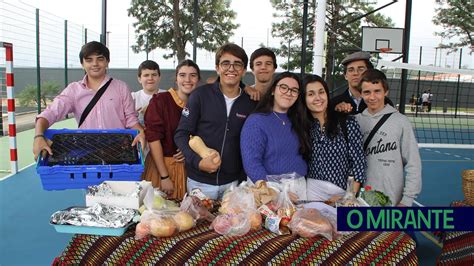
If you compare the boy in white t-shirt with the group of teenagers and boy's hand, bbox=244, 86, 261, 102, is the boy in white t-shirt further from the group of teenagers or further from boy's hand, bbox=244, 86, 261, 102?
boy's hand, bbox=244, 86, 261, 102

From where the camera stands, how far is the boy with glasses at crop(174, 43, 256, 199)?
2.69 m

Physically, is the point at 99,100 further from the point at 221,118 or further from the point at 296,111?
the point at 296,111

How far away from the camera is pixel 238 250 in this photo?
1.88 meters

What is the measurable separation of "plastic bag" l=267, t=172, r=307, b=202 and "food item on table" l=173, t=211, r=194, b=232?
0.47m

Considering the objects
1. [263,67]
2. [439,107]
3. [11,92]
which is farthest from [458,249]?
[439,107]

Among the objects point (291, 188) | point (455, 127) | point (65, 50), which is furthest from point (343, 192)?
point (455, 127)

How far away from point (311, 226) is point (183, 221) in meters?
0.58

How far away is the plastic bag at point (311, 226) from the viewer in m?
1.92

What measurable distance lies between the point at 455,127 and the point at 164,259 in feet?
58.5

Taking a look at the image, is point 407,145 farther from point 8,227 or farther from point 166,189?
point 8,227

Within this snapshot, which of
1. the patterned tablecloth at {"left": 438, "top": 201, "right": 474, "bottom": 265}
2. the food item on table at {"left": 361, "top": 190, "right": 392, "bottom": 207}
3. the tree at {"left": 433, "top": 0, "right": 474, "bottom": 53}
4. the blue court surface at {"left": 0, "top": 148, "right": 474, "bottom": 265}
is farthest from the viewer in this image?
the tree at {"left": 433, "top": 0, "right": 474, "bottom": 53}

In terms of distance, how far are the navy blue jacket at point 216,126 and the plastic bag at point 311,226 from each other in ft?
2.79

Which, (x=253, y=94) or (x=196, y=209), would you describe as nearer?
(x=196, y=209)

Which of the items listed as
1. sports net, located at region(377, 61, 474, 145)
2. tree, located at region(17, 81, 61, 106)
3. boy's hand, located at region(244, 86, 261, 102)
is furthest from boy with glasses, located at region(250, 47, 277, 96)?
tree, located at region(17, 81, 61, 106)
